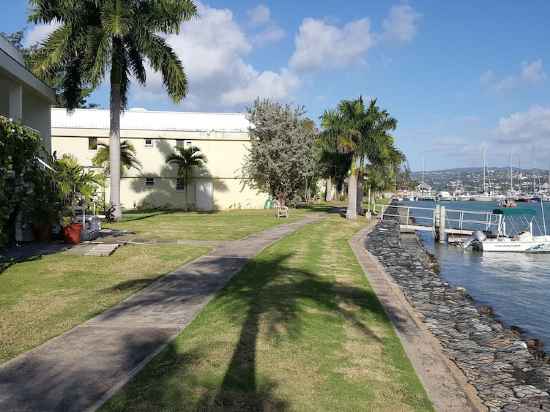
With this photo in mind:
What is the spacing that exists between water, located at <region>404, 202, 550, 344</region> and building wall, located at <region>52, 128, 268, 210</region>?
17667 mm

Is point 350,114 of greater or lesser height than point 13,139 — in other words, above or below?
above

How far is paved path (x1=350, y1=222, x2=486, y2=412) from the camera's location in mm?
6118

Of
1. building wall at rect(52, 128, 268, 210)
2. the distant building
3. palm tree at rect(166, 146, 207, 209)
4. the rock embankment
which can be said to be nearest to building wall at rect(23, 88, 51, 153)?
the distant building

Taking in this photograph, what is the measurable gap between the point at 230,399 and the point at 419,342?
401cm

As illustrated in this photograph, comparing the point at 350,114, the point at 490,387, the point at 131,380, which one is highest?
the point at 350,114

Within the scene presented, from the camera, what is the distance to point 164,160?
4244cm

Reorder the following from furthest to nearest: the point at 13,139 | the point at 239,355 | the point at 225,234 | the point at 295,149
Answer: the point at 295,149 → the point at 225,234 → the point at 13,139 → the point at 239,355

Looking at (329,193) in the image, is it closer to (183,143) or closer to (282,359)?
(183,143)

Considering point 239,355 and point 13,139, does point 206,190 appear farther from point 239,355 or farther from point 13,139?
point 239,355

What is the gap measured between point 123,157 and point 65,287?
2891cm

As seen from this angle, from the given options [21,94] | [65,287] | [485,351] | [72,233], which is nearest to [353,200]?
[72,233]

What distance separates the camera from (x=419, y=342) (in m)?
8.41

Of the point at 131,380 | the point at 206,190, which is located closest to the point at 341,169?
the point at 206,190

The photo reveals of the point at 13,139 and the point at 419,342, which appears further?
the point at 13,139
